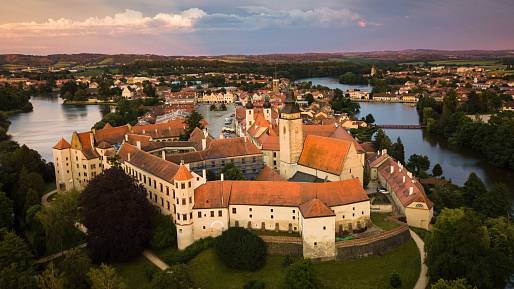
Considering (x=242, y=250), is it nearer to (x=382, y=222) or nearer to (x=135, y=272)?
(x=135, y=272)

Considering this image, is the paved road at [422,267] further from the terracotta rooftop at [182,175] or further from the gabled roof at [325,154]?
the terracotta rooftop at [182,175]

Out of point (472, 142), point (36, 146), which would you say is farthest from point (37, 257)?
point (472, 142)

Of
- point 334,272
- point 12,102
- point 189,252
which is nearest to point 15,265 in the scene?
point 189,252

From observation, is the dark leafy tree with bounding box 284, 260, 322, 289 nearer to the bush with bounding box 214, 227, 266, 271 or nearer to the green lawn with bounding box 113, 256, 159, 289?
the bush with bounding box 214, 227, 266, 271

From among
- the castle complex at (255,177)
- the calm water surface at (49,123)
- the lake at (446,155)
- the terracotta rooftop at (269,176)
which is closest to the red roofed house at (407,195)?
the castle complex at (255,177)

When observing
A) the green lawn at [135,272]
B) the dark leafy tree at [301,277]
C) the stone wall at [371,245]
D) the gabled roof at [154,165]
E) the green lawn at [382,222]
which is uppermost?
the gabled roof at [154,165]

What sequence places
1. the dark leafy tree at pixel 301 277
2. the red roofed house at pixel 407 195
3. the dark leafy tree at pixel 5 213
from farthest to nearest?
the dark leafy tree at pixel 5 213 < the red roofed house at pixel 407 195 < the dark leafy tree at pixel 301 277

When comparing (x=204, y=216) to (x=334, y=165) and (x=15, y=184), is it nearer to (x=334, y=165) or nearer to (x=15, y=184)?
(x=334, y=165)
